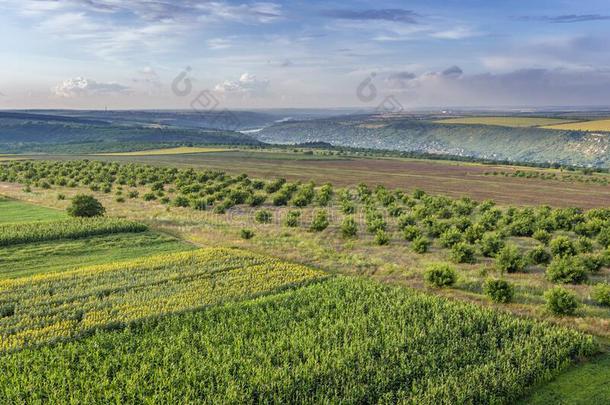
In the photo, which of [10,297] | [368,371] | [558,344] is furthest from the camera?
[10,297]

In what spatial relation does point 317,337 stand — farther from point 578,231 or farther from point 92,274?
point 578,231

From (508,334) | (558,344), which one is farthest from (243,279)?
(558,344)

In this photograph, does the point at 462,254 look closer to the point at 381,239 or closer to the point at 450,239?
the point at 450,239

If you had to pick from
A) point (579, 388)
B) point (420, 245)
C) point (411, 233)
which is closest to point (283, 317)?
point (579, 388)

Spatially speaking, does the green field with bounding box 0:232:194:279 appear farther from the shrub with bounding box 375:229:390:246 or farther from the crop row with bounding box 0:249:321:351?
the shrub with bounding box 375:229:390:246

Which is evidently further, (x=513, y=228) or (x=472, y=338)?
Result: (x=513, y=228)
